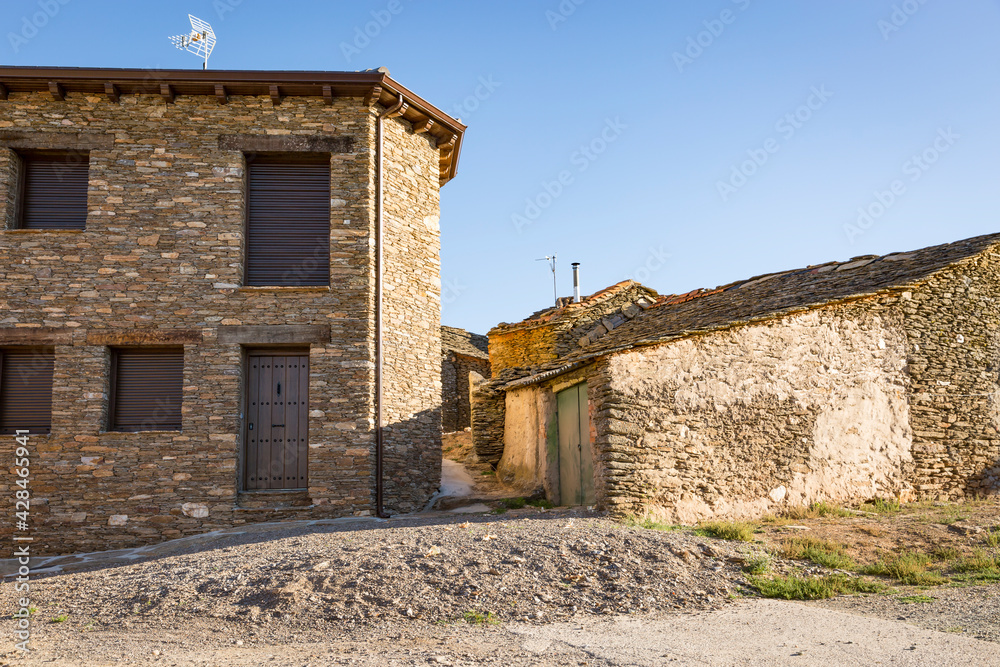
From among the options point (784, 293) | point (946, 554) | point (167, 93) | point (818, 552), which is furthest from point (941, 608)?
point (167, 93)

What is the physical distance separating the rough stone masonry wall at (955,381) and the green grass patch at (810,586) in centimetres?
477

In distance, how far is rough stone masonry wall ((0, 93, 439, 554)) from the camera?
990cm

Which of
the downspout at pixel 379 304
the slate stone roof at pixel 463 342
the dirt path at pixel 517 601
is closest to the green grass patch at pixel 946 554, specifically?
the dirt path at pixel 517 601

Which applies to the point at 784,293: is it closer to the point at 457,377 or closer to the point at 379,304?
the point at 379,304

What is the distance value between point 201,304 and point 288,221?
1849 millimetres

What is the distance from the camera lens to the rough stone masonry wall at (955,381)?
10750 mm

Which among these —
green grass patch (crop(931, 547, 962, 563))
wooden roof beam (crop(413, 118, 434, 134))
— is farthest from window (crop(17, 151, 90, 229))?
green grass patch (crop(931, 547, 962, 563))

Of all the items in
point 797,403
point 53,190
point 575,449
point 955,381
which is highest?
point 53,190

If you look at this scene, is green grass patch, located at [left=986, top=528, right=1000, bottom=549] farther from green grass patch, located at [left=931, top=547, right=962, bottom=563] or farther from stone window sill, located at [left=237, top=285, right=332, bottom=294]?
stone window sill, located at [left=237, top=285, right=332, bottom=294]

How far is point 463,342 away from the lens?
23000 millimetres

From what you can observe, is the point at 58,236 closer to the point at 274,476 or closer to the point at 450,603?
the point at 274,476

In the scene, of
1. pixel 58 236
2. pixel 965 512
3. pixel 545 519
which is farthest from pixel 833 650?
pixel 58 236

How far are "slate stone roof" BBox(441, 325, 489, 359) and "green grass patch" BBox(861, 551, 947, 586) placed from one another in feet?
50.3

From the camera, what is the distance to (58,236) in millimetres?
10328
